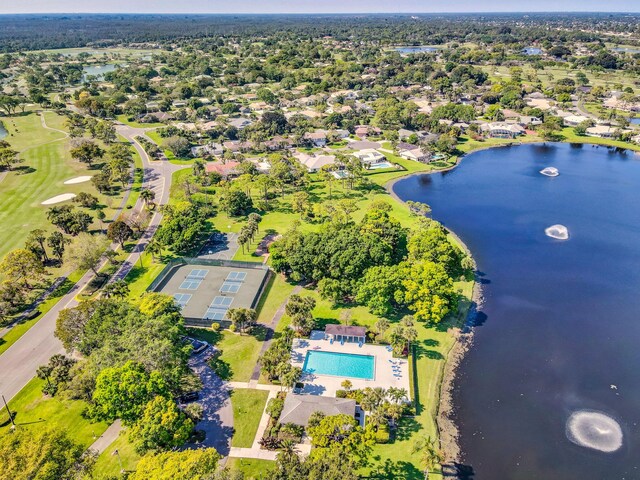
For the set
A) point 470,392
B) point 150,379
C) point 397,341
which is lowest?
point 470,392

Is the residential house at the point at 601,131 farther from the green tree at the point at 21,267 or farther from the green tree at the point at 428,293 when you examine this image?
the green tree at the point at 21,267

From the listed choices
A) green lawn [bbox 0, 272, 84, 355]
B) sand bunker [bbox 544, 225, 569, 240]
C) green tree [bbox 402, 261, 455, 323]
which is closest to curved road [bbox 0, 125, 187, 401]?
green lawn [bbox 0, 272, 84, 355]

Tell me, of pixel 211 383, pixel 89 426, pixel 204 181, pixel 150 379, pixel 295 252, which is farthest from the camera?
pixel 204 181

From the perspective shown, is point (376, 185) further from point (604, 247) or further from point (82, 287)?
point (82, 287)

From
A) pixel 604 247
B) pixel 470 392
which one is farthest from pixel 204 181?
pixel 604 247

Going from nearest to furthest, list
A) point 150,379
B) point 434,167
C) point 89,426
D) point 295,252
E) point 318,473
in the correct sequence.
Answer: point 318,473
point 150,379
point 89,426
point 295,252
point 434,167

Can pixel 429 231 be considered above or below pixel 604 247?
above

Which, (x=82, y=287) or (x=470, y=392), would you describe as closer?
(x=470, y=392)

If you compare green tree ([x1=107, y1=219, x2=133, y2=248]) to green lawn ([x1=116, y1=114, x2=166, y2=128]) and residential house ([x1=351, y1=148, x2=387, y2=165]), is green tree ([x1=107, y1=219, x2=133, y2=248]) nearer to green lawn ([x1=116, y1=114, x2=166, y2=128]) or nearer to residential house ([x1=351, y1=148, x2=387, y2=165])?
residential house ([x1=351, y1=148, x2=387, y2=165])
